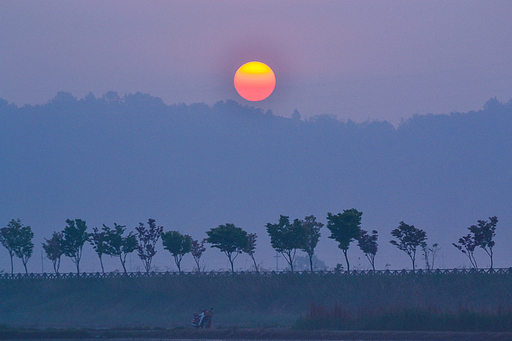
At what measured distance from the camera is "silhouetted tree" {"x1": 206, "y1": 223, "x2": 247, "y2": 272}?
61594mm

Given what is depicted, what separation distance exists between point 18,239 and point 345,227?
40.3 m

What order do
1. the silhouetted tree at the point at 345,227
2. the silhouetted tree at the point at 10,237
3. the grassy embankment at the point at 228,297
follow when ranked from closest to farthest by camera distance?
the grassy embankment at the point at 228,297
the silhouetted tree at the point at 345,227
the silhouetted tree at the point at 10,237

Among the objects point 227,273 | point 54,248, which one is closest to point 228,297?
point 227,273

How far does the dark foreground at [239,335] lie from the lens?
25792 mm

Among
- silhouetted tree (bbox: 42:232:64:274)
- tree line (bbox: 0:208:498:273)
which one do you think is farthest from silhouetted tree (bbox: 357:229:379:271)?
silhouetted tree (bbox: 42:232:64:274)

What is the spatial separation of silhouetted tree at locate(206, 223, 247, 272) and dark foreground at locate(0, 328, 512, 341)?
3041 cm

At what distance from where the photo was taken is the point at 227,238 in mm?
61594

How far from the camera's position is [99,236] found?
6719 centimetres

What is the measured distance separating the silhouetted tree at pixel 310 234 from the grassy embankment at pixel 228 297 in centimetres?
1173

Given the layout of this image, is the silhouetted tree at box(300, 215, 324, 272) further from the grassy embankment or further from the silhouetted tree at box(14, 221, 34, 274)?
the silhouetted tree at box(14, 221, 34, 274)

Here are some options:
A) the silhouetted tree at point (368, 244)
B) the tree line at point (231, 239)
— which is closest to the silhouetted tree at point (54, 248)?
the tree line at point (231, 239)

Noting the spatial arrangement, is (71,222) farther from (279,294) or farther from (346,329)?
(346,329)

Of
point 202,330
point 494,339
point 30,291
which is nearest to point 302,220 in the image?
point 30,291

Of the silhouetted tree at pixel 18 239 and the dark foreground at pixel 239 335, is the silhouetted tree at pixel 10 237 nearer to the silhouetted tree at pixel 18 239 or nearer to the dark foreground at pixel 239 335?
the silhouetted tree at pixel 18 239
